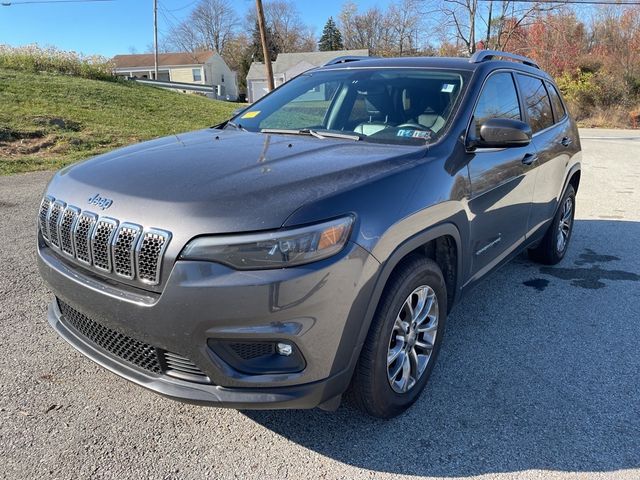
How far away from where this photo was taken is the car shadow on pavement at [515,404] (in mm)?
2385

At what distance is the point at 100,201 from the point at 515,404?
7.71 ft

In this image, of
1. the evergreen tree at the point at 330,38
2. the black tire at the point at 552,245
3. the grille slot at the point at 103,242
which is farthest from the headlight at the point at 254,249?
the evergreen tree at the point at 330,38

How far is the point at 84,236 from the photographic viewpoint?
88.9 inches

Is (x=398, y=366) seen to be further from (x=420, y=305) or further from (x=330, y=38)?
(x=330, y=38)

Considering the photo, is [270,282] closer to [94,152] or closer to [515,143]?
[515,143]

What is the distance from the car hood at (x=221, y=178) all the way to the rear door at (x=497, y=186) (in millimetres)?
567

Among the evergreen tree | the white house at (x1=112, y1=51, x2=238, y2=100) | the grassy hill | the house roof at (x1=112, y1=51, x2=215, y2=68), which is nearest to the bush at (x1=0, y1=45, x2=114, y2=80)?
the grassy hill

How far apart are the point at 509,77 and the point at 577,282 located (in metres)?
2.00

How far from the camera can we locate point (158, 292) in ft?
6.63

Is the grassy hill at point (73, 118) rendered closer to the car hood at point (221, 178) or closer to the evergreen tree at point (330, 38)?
the car hood at point (221, 178)

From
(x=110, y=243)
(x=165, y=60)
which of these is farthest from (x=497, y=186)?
(x=165, y=60)

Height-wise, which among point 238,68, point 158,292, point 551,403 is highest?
point 238,68

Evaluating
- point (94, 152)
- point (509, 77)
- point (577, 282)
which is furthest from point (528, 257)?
point (94, 152)

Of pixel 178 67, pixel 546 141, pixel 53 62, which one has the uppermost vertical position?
pixel 178 67
